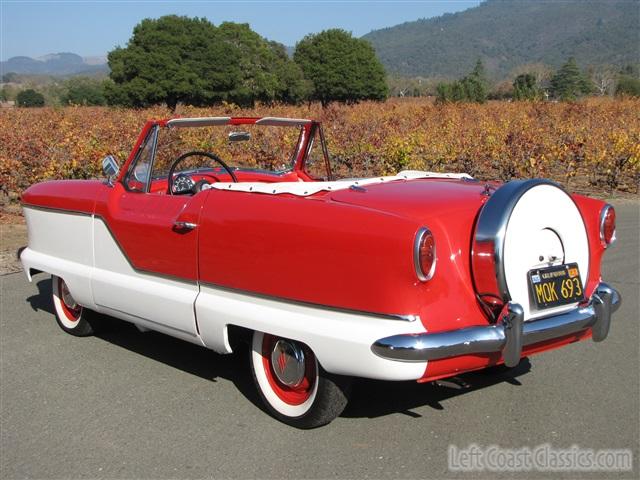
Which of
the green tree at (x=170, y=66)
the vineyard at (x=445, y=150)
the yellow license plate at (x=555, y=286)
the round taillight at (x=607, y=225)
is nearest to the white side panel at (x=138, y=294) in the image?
the yellow license plate at (x=555, y=286)

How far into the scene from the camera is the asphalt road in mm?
3154

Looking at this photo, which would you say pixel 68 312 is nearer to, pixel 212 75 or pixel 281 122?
pixel 281 122

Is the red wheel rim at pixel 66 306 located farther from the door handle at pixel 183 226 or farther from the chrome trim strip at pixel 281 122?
the chrome trim strip at pixel 281 122

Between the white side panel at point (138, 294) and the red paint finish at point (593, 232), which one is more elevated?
the red paint finish at point (593, 232)

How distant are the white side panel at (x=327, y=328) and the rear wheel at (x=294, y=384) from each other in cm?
18

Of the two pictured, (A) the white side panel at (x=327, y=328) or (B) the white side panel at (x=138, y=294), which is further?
(B) the white side panel at (x=138, y=294)

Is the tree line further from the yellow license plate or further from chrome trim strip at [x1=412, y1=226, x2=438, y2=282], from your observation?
chrome trim strip at [x1=412, y1=226, x2=438, y2=282]

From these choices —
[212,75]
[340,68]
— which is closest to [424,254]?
[212,75]

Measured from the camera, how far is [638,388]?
3.95 metres

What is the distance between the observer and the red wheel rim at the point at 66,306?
5074 millimetres

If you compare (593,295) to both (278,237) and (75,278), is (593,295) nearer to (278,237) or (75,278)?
(278,237)

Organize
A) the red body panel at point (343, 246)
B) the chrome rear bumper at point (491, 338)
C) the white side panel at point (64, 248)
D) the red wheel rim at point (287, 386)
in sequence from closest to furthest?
the chrome rear bumper at point (491, 338), the red body panel at point (343, 246), the red wheel rim at point (287, 386), the white side panel at point (64, 248)

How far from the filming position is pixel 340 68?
57.8m

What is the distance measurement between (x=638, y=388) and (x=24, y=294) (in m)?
5.07
